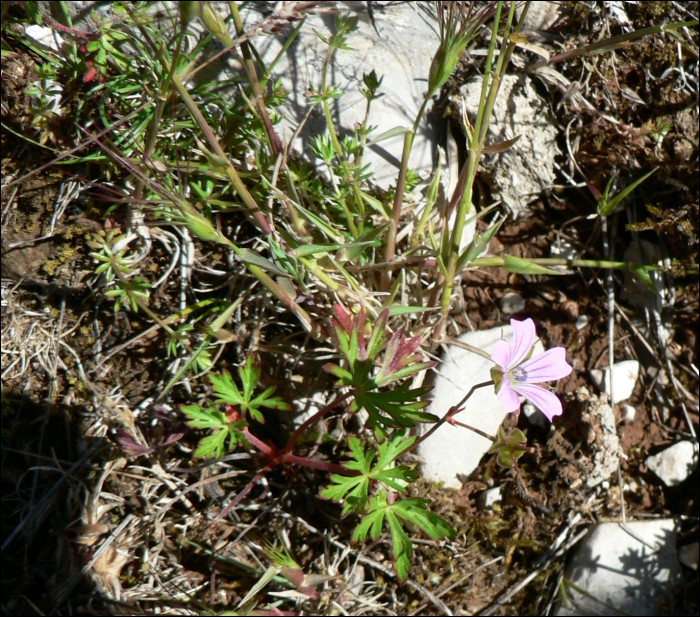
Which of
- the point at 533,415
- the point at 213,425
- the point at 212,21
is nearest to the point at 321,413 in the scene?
the point at 213,425

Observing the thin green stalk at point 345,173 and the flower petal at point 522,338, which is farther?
the thin green stalk at point 345,173

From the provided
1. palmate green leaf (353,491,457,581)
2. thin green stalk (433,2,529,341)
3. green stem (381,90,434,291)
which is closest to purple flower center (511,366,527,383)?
thin green stalk (433,2,529,341)

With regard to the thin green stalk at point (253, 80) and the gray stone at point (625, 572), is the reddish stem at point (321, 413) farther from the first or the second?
the gray stone at point (625, 572)

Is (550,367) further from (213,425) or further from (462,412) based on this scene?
(213,425)

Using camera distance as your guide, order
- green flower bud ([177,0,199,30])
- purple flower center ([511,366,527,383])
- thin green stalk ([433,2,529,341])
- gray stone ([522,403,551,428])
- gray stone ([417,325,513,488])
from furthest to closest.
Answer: gray stone ([522,403,551,428]), gray stone ([417,325,513,488]), purple flower center ([511,366,527,383]), thin green stalk ([433,2,529,341]), green flower bud ([177,0,199,30])

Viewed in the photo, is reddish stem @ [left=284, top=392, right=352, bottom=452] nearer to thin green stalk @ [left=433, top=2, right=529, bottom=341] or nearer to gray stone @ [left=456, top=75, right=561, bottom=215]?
thin green stalk @ [left=433, top=2, right=529, bottom=341]

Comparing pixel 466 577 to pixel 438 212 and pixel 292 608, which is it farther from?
pixel 438 212

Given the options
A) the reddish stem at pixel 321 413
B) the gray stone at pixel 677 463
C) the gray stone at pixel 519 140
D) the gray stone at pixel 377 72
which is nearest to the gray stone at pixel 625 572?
the gray stone at pixel 677 463

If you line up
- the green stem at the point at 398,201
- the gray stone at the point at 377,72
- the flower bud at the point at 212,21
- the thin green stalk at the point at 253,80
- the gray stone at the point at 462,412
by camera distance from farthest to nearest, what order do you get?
the gray stone at the point at 462,412, the gray stone at the point at 377,72, the green stem at the point at 398,201, the thin green stalk at the point at 253,80, the flower bud at the point at 212,21
